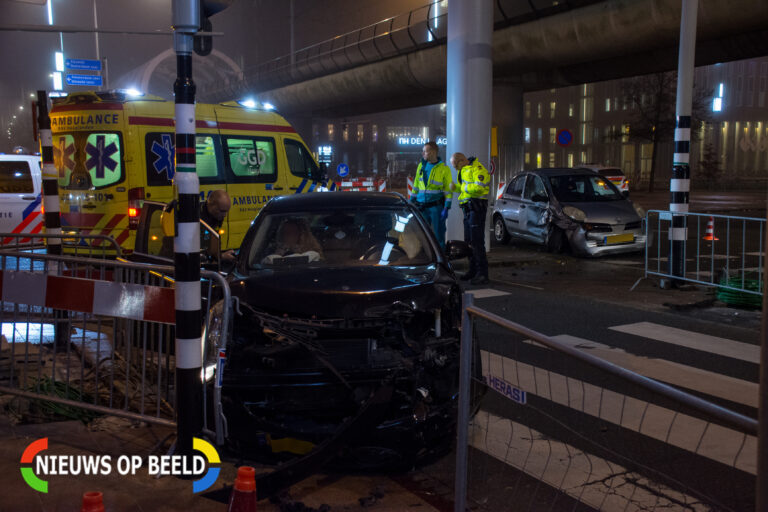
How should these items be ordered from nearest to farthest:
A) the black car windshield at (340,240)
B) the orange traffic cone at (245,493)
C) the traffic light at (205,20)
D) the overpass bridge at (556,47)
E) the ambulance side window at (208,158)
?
the orange traffic cone at (245,493), the traffic light at (205,20), the black car windshield at (340,240), the ambulance side window at (208,158), the overpass bridge at (556,47)

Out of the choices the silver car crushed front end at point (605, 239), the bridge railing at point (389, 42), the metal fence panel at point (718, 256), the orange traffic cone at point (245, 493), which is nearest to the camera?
the orange traffic cone at point (245, 493)

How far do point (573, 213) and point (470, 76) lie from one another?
357 centimetres

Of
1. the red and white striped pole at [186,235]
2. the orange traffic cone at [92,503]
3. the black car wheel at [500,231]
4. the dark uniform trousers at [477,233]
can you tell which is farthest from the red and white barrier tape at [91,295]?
the black car wheel at [500,231]

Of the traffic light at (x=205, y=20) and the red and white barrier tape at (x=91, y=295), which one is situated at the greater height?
the traffic light at (x=205, y=20)

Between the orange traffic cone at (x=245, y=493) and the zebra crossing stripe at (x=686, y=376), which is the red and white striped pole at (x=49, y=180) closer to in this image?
the orange traffic cone at (x=245, y=493)

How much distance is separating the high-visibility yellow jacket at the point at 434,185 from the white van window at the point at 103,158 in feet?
16.5

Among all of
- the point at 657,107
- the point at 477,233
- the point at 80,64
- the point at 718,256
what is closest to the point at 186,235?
the point at 477,233

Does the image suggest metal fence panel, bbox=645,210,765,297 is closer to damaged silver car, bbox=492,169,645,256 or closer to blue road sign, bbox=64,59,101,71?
damaged silver car, bbox=492,169,645,256

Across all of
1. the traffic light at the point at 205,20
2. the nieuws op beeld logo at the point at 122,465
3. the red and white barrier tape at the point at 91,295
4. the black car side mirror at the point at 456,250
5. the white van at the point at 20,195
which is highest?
the traffic light at the point at 205,20

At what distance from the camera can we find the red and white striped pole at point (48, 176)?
25.8 feet

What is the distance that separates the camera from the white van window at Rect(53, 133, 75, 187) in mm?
11852

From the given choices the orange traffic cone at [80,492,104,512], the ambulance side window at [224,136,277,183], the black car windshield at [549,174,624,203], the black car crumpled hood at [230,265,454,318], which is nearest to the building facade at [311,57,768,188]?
the black car windshield at [549,174,624,203]

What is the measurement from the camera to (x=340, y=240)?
5906 mm

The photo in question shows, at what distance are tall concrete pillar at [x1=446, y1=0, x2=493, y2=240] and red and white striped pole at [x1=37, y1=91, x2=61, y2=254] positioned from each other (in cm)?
878
